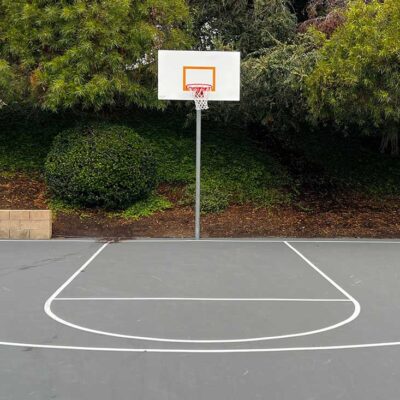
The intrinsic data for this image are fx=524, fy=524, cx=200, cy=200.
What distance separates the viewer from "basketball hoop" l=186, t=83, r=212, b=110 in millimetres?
11844

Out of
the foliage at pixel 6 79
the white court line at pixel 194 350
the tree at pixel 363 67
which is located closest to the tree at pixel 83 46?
the foliage at pixel 6 79

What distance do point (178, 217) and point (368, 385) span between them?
958 cm

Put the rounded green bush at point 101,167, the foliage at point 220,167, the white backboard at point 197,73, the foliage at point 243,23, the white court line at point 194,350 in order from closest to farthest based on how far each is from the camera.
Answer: the white court line at point 194,350 < the white backboard at point 197,73 < the rounded green bush at point 101,167 < the foliage at point 243,23 < the foliage at point 220,167

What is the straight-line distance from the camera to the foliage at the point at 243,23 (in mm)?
14547

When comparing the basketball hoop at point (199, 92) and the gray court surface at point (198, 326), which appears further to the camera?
the basketball hoop at point (199, 92)

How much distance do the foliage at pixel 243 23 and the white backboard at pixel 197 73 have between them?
8.94ft

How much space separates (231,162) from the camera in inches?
640

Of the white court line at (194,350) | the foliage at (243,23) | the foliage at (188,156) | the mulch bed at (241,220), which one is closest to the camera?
the white court line at (194,350)

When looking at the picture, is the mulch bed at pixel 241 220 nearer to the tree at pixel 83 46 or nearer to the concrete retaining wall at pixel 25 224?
the concrete retaining wall at pixel 25 224

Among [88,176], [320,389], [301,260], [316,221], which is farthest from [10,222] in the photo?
[320,389]

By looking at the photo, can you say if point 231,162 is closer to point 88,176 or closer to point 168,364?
point 88,176

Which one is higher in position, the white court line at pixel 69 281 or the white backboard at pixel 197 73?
the white backboard at pixel 197 73

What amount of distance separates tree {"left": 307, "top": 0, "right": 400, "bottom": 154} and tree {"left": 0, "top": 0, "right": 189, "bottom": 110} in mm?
4039

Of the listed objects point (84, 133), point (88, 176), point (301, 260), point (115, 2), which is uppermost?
point (115, 2)
